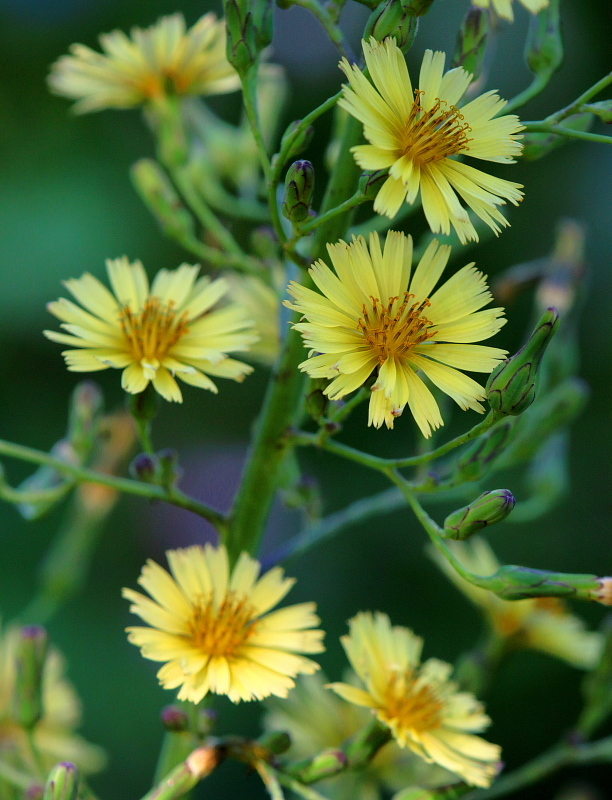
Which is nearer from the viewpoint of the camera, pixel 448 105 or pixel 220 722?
pixel 448 105

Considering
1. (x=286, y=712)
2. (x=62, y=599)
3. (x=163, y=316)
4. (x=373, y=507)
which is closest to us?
(x=163, y=316)

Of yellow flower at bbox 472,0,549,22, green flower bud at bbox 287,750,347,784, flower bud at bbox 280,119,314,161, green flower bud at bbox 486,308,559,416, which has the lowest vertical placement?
green flower bud at bbox 287,750,347,784

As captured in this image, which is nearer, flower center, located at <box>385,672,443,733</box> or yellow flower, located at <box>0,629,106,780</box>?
flower center, located at <box>385,672,443,733</box>

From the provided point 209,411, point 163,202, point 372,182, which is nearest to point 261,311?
point 163,202

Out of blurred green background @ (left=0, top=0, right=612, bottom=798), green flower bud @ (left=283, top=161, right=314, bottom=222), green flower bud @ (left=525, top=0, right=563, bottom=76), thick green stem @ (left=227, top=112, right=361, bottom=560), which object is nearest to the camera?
green flower bud @ (left=283, top=161, right=314, bottom=222)

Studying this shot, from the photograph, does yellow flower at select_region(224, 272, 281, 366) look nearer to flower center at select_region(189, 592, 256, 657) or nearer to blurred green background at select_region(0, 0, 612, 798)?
flower center at select_region(189, 592, 256, 657)

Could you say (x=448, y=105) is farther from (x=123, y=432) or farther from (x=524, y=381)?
(x=123, y=432)

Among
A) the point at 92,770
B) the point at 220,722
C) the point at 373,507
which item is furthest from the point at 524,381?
A: the point at 220,722

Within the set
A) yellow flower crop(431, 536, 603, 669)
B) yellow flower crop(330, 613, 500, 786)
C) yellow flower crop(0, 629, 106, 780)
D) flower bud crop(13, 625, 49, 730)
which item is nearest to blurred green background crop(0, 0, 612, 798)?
yellow flower crop(0, 629, 106, 780)
